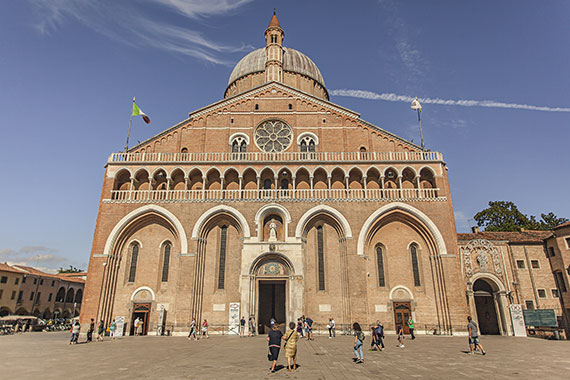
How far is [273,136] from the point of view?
100 ft

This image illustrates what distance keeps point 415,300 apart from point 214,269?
15115 millimetres

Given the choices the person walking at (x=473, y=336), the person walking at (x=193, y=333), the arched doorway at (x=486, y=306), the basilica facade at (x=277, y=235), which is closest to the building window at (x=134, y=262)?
the basilica facade at (x=277, y=235)

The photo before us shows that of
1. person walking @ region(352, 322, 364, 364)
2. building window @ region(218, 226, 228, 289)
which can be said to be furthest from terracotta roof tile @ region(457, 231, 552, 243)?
person walking @ region(352, 322, 364, 364)

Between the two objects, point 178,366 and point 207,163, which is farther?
point 207,163

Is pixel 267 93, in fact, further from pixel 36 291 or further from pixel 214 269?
pixel 36 291

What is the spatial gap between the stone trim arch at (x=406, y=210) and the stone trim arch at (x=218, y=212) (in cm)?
848

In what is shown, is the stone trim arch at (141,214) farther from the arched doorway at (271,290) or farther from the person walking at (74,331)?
the person walking at (74,331)

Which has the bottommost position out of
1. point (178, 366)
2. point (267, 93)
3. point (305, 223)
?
point (178, 366)

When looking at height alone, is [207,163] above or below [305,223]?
above

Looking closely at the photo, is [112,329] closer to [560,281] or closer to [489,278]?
[489,278]

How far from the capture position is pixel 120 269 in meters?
26.2

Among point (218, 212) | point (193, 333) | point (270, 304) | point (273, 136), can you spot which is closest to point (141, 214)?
point (218, 212)

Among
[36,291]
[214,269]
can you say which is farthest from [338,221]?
[36,291]

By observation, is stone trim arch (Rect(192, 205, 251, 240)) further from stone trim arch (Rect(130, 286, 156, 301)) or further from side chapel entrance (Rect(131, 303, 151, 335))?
side chapel entrance (Rect(131, 303, 151, 335))
